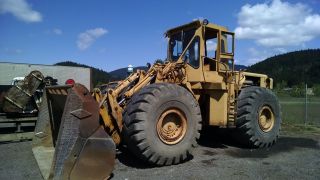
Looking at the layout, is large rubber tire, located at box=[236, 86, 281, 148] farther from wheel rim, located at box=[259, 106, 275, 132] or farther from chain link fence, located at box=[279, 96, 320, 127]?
chain link fence, located at box=[279, 96, 320, 127]

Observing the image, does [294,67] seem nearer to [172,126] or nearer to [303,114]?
[303,114]

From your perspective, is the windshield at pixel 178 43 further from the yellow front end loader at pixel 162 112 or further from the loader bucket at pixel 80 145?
the loader bucket at pixel 80 145

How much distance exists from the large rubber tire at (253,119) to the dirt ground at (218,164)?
10.5 inches

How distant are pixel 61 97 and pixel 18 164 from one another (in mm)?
1572

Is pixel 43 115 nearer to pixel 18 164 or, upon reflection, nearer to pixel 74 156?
pixel 18 164

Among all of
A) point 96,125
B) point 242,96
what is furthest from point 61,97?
point 242,96

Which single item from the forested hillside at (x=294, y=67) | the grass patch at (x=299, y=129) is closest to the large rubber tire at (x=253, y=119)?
the grass patch at (x=299, y=129)

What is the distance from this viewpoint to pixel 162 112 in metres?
7.39

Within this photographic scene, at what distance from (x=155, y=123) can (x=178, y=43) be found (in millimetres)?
3132

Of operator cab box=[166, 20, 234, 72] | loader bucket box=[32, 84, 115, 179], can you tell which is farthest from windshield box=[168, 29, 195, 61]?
loader bucket box=[32, 84, 115, 179]

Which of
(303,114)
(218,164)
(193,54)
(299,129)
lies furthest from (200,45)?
(303,114)

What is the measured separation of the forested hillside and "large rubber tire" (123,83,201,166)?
3063 inches

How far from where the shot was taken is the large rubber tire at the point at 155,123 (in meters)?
6.96

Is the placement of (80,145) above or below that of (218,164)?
above
